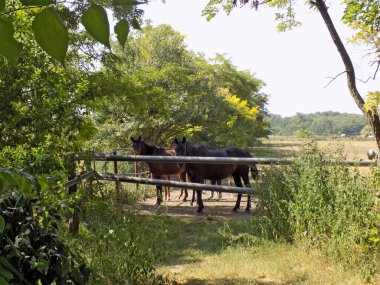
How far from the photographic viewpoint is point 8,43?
0.44 meters

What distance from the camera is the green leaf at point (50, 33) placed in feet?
1.31

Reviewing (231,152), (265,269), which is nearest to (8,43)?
(265,269)

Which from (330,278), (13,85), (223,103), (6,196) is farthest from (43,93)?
(223,103)

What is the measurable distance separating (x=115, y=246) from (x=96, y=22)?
10.3ft

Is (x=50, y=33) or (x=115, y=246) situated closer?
(x=50, y=33)

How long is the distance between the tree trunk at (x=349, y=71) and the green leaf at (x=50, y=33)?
459 cm

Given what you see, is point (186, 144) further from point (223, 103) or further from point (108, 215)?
point (223, 103)

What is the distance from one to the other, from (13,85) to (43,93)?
250mm

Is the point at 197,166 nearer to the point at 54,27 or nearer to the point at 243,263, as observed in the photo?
the point at 243,263

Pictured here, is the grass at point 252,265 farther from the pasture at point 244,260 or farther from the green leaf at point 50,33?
the green leaf at point 50,33

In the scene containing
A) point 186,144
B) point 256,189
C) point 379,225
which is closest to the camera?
point 379,225

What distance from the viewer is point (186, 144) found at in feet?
28.0

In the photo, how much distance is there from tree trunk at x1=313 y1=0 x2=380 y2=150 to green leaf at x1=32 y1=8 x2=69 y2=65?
4.59 m

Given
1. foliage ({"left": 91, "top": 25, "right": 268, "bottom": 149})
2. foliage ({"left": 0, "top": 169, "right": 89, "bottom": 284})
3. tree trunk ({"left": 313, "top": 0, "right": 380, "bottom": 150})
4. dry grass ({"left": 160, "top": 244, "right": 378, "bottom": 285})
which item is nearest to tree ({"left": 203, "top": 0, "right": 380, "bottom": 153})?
tree trunk ({"left": 313, "top": 0, "right": 380, "bottom": 150})
